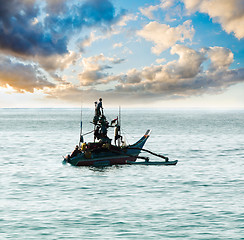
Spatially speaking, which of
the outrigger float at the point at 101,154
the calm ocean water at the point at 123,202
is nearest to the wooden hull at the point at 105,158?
the outrigger float at the point at 101,154

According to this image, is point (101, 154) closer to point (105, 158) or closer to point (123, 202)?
point (105, 158)

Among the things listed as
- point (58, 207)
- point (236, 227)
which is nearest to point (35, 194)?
point (58, 207)

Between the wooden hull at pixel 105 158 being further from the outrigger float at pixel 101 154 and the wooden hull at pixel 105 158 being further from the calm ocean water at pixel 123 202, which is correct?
the calm ocean water at pixel 123 202

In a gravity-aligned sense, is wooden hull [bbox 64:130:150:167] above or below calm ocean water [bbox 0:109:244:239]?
above

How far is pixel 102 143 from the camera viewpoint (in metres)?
34.2

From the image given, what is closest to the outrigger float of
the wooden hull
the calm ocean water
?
the wooden hull

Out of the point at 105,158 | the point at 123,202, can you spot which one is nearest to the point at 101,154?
the point at 105,158

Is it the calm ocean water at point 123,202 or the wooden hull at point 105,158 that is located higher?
the wooden hull at point 105,158

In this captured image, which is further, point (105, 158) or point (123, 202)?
point (105, 158)

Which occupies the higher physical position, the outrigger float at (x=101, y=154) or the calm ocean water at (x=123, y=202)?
the outrigger float at (x=101, y=154)

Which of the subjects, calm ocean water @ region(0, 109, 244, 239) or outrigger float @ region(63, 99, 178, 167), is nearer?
calm ocean water @ region(0, 109, 244, 239)

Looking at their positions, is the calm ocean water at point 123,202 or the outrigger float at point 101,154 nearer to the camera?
the calm ocean water at point 123,202

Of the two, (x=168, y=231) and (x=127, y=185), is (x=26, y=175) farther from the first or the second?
(x=168, y=231)

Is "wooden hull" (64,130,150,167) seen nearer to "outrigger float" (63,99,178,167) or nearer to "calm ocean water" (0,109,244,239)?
"outrigger float" (63,99,178,167)
